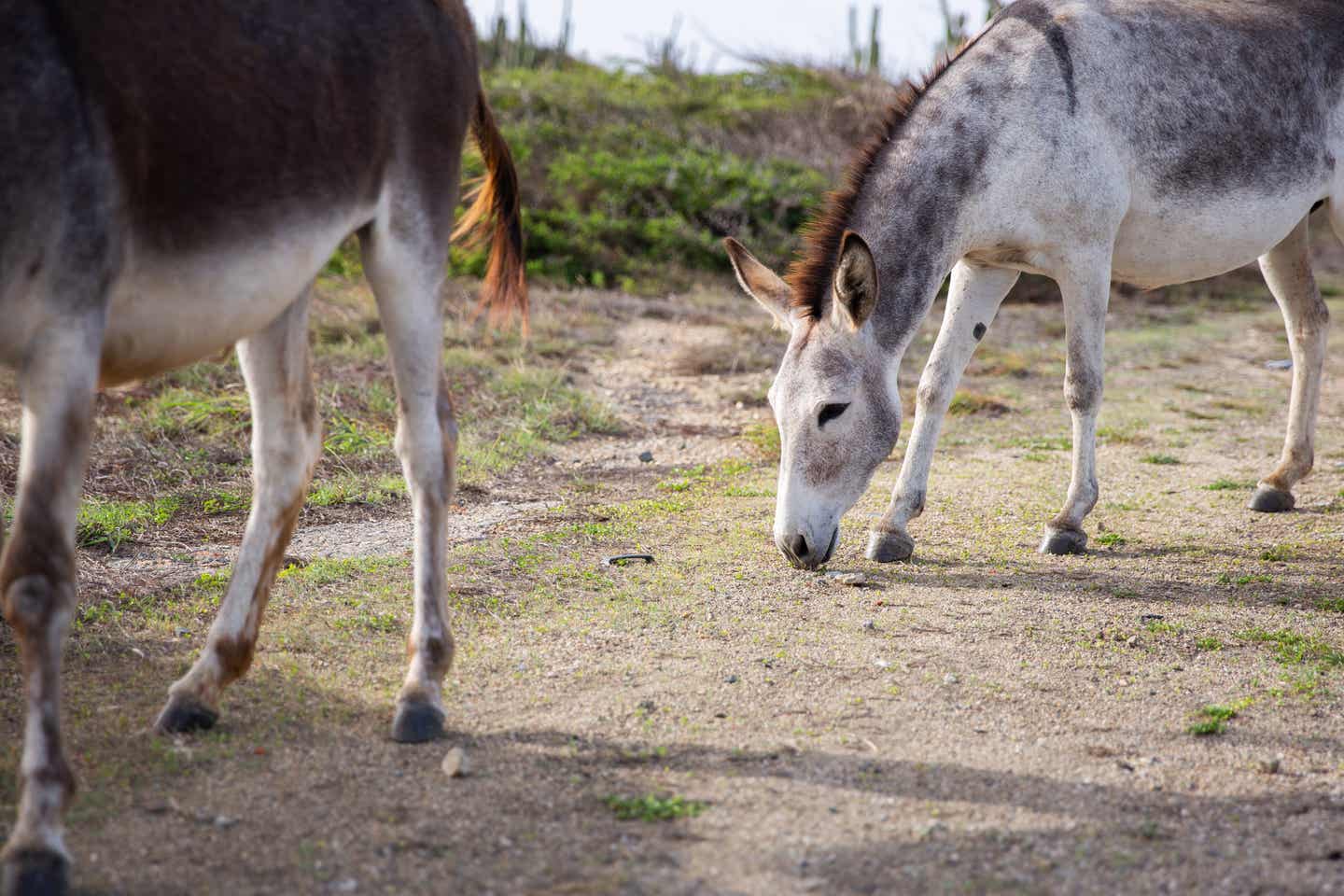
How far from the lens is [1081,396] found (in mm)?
5234

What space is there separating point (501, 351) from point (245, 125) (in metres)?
5.40

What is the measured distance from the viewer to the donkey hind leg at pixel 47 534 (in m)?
2.48

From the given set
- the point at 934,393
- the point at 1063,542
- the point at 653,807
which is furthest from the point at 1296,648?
the point at 653,807

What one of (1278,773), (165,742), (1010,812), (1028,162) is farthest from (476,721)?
(1028,162)

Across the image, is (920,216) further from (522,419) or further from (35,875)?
(35,875)

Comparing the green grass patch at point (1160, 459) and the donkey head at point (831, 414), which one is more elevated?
the donkey head at point (831, 414)

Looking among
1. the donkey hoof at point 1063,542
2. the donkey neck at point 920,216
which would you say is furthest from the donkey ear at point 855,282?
the donkey hoof at point 1063,542

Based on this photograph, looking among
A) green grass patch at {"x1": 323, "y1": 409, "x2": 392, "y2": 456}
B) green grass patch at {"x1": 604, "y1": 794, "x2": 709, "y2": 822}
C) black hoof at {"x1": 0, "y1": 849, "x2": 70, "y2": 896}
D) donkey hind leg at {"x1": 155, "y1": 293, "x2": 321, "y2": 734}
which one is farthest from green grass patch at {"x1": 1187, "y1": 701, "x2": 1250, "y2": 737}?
green grass patch at {"x1": 323, "y1": 409, "x2": 392, "y2": 456}

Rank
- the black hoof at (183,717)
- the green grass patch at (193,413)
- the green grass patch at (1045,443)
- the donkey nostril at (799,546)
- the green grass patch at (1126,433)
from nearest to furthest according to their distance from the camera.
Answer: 1. the black hoof at (183,717)
2. the donkey nostril at (799,546)
3. the green grass patch at (193,413)
4. the green grass patch at (1045,443)
5. the green grass patch at (1126,433)

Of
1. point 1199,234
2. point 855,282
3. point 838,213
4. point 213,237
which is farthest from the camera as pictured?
point 1199,234

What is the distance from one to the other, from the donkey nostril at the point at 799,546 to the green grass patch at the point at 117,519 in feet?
8.00

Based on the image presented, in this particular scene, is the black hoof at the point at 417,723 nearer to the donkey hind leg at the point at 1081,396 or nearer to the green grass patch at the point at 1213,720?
the green grass patch at the point at 1213,720

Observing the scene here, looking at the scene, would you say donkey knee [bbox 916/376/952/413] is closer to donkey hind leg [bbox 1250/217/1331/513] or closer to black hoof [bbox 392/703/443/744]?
donkey hind leg [bbox 1250/217/1331/513]

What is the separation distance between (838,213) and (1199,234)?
159cm
